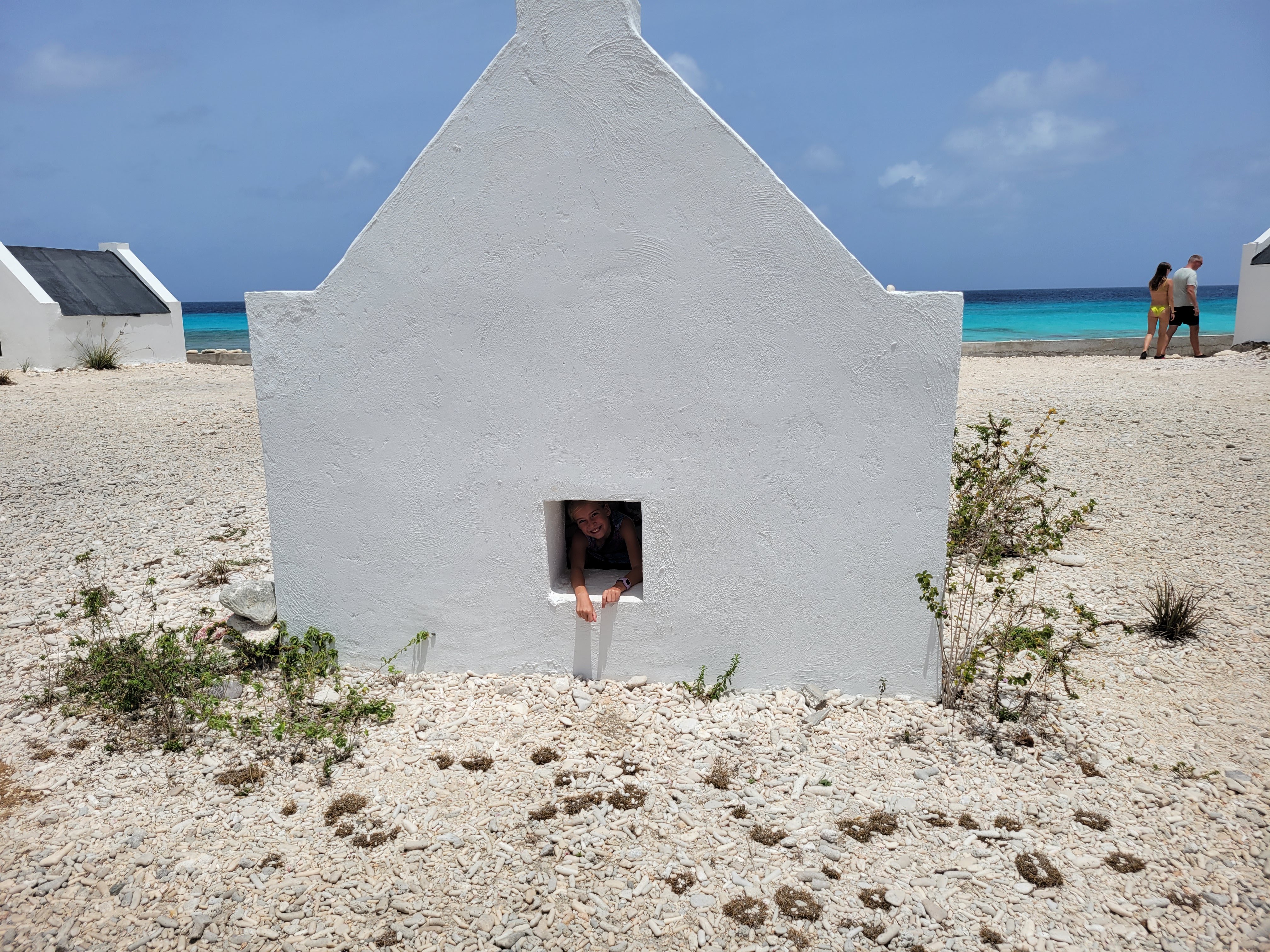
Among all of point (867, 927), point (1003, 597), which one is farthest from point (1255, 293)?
point (867, 927)

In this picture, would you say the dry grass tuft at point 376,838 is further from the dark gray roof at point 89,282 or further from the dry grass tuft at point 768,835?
the dark gray roof at point 89,282

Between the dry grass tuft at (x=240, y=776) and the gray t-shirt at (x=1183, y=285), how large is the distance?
1681 cm

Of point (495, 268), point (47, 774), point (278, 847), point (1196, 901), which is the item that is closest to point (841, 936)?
point (1196, 901)

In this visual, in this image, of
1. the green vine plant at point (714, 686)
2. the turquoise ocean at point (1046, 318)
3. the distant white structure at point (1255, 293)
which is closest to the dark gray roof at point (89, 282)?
the turquoise ocean at point (1046, 318)

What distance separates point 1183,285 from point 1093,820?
14.7m

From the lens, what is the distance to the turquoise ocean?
42781 millimetres

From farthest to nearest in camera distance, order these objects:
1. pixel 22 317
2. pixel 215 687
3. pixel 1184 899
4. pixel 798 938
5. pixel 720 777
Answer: pixel 22 317, pixel 215 687, pixel 720 777, pixel 1184 899, pixel 798 938

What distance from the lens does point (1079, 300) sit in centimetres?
7644

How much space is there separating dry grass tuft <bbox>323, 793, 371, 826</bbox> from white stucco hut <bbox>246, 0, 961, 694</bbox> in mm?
1171

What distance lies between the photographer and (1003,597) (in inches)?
252

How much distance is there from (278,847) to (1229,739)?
5082mm

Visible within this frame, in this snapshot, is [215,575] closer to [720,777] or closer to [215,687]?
[215,687]

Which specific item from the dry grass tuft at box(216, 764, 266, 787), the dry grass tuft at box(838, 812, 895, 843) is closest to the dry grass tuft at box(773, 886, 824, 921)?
the dry grass tuft at box(838, 812, 895, 843)

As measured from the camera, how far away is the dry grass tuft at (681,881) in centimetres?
355
